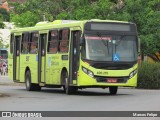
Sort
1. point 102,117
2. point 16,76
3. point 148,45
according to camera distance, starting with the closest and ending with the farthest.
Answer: point 102,117 < point 16,76 < point 148,45

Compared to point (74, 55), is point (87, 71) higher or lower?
lower

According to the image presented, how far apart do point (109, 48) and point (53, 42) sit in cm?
352

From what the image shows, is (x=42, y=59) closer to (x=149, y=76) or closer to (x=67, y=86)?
(x=67, y=86)

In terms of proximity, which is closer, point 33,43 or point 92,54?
point 92,54

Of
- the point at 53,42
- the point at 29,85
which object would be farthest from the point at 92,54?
the point at 29,85

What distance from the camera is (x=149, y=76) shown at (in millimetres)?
34656

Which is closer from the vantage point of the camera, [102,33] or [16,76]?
[102,33]

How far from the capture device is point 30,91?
30.3 meters

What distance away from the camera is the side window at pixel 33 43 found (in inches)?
1169

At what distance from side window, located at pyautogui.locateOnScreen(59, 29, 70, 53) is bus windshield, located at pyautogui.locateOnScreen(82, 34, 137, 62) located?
5.27 ft

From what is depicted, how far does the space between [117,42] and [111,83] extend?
5.62 ft

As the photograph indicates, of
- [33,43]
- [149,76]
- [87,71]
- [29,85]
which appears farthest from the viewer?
[149,76]

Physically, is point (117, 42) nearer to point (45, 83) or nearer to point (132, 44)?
point (132, 44)

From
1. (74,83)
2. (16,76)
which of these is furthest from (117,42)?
(16,76)
